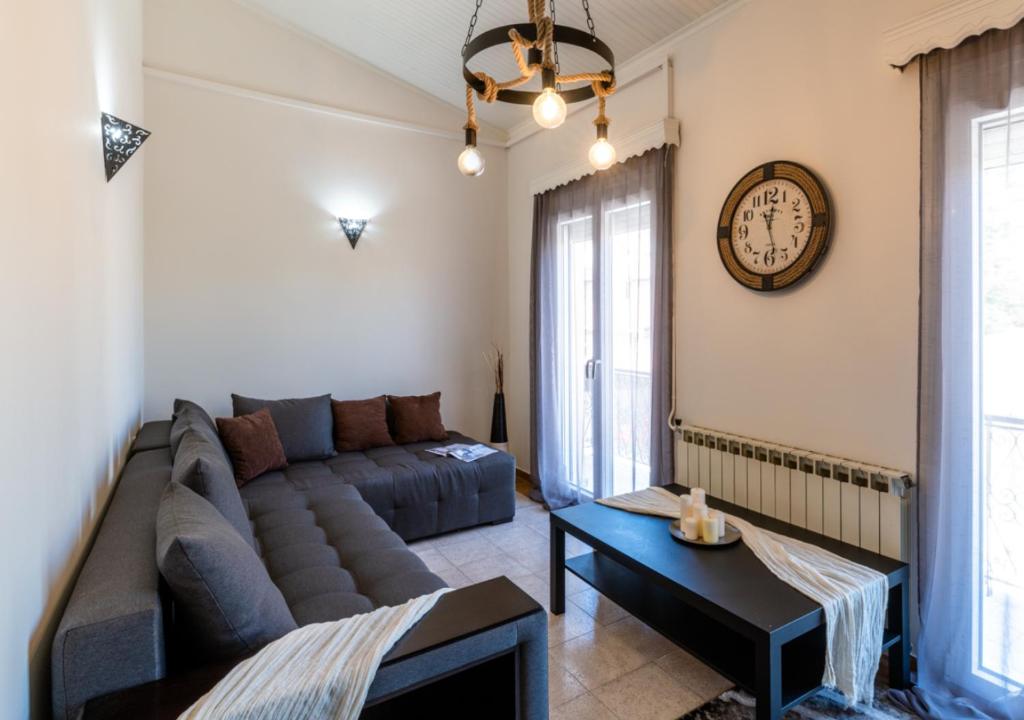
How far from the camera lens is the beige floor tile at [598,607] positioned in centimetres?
261

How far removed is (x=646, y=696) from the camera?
82.0 inches

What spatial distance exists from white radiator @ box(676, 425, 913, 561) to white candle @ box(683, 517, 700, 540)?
611 millimetres

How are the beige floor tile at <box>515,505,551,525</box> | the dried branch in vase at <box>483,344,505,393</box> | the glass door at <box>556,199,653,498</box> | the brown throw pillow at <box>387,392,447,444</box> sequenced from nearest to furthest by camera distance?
the glass door at <box>556,199,653,498</box> → the beige floor tile at <box>515,505,551,525</box> → the brown throw pillow at <box>387,392,447,444</box> → the dried branch in vase at <box>483,344,505,393</box>

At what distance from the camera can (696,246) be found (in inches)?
122

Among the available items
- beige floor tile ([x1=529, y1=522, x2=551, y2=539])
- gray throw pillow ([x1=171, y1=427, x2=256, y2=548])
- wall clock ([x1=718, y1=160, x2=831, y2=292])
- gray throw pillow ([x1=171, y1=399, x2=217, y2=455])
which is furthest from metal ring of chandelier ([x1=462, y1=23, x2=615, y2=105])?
beige floor tile ([x1=529, y1=522, x2=551, y2=539])

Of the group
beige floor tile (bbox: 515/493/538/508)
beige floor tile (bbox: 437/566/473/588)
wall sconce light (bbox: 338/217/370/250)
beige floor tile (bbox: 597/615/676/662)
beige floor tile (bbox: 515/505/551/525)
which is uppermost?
wall sconce light (bbox: 338/217/370/250)

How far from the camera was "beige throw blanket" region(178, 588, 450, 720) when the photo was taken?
44.9 inches

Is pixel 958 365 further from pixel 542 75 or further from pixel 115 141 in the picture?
pixel 115 141

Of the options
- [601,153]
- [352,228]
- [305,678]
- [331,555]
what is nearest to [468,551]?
[331,555]

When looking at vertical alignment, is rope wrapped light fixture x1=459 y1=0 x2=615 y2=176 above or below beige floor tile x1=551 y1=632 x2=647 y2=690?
above

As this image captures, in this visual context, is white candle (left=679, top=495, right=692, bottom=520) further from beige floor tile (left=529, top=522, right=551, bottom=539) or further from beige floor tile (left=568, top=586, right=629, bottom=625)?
beige floor tile (left=529, top=522, right=551, bottom=539)

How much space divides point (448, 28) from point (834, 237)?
9.20 feet

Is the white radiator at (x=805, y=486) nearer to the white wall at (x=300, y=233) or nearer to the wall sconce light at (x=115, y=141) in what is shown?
the white wall at (x=300, y=233)

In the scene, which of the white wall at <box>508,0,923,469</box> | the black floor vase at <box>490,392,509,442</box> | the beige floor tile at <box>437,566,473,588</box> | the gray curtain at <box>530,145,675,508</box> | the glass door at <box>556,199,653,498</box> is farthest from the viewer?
the black floor vase at <box>490,392,509,442</box>
